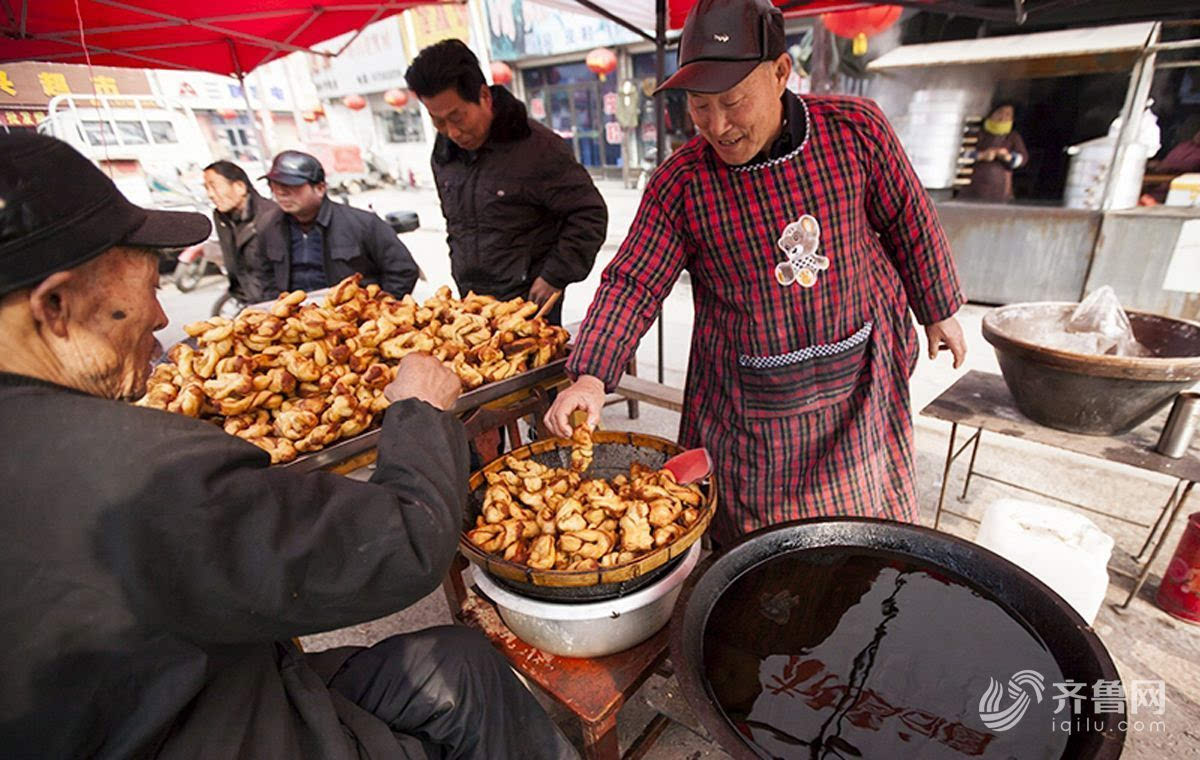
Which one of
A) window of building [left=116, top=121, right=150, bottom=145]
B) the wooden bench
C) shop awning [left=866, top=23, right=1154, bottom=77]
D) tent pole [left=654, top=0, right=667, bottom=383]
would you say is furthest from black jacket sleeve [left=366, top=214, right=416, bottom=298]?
window of building [left=116, top=121, right=150, bottom=145]

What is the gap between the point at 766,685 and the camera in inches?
51.0

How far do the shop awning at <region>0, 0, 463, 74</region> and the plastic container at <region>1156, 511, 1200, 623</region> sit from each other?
20.9ft

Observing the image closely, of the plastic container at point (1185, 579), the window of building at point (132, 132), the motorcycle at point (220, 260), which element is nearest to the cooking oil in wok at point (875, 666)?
the plastic container at point (1185, 579)

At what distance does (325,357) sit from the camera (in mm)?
2336

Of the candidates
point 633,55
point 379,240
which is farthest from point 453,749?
point 633,55

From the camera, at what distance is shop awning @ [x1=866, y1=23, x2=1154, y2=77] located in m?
5.46

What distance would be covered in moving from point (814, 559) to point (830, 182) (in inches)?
45.1

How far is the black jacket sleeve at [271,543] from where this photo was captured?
899mm

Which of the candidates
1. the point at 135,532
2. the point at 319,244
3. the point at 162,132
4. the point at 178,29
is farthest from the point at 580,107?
the point at 135,532

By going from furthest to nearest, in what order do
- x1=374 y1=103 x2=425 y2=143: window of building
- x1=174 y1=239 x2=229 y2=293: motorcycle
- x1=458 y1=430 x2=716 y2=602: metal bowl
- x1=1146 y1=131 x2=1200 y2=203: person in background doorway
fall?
x1=374 y1=103 x2=425 y2=143: window of building
x1=174 y1=239 x2=229 y2=293: motorcycle
x1=1146 y1=131 x2=1200 y2=203: person in background doorway
x1=458 y1=430 x2=716 y2=602: metal bowl

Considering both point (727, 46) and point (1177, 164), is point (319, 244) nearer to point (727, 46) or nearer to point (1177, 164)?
point (727, 46)

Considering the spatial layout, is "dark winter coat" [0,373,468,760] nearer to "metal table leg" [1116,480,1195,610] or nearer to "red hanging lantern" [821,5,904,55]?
"metal table leg" [1116,480,1195,610]

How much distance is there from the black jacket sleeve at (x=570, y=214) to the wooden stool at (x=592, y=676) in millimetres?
2216

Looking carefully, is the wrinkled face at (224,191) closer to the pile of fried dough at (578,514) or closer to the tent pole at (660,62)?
the tent pole at (660,62)
